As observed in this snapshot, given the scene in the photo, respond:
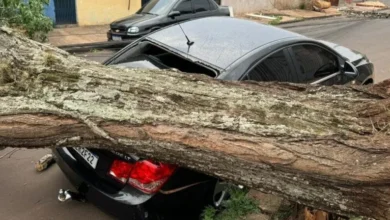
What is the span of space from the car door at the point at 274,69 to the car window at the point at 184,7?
672 cm

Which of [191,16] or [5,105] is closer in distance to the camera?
[5,105]

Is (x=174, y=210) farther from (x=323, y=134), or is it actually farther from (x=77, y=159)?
(x=323, y=134)

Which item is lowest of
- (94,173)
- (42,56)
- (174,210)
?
(174,210)

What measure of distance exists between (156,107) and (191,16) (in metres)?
8.65

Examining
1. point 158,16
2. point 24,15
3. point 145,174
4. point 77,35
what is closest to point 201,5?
point 158,16

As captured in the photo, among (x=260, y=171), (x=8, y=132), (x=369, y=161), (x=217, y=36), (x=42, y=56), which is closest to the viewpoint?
(x=369, y=161)

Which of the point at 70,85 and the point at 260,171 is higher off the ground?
the point at 70,85

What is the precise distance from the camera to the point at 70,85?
266 cm

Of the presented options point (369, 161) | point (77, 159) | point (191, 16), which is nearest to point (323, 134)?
point (369, 161)

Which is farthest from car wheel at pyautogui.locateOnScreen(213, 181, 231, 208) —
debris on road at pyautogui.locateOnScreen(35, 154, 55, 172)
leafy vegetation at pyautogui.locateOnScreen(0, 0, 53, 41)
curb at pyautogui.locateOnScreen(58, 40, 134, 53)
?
curb at pyautogui.locateOnScreen(58, 40, 134, 53)

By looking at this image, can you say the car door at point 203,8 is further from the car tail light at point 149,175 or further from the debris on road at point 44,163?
the car tail light at point 149,175

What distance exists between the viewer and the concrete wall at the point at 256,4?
56.1 feet

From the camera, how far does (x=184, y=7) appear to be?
1081cm

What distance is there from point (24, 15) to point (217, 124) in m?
6.37
